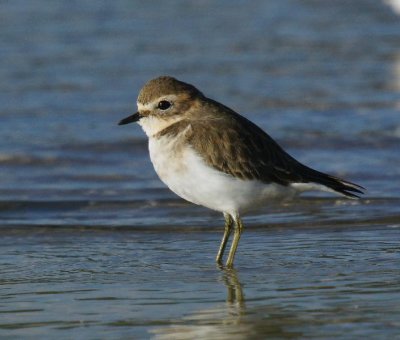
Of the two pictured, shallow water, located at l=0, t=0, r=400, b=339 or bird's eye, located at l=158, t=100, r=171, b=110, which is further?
bird's eye, located at l=158, t=100, r=171, b=110

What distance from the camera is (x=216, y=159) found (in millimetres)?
7430

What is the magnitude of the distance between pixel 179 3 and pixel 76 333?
49.4ft

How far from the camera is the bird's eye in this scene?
776 cm

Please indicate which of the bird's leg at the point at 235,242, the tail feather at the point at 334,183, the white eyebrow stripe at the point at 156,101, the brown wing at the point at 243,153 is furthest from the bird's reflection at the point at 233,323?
the white eyebrow stripe at the point at 156,101

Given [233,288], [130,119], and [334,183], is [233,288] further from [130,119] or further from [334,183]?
[130,119]

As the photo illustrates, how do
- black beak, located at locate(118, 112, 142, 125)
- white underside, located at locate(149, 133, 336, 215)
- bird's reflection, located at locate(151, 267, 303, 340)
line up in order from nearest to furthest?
bird's reflection, located at locate(151, 267, 303, 340), white underside, located at locate(149, 133, 336, 215), black beak, located at locate(118, 112, 142, 125)

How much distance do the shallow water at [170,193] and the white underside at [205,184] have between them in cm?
46

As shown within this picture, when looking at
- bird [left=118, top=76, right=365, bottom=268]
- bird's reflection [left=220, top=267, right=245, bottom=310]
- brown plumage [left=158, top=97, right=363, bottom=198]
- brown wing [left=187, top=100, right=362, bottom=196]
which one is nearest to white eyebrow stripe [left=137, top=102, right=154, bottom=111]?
bird [left=118, top=76, right=365, bottom=268]

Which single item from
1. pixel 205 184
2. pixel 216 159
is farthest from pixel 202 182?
pixel 216 159

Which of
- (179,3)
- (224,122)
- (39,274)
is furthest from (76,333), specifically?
(179,3)

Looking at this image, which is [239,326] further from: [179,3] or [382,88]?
[179,3]

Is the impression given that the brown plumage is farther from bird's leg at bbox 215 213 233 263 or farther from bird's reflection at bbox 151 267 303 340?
bird's reflection at bbox 151 267 303 340

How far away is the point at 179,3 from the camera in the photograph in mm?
20469

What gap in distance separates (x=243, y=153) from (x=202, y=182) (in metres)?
0.36
